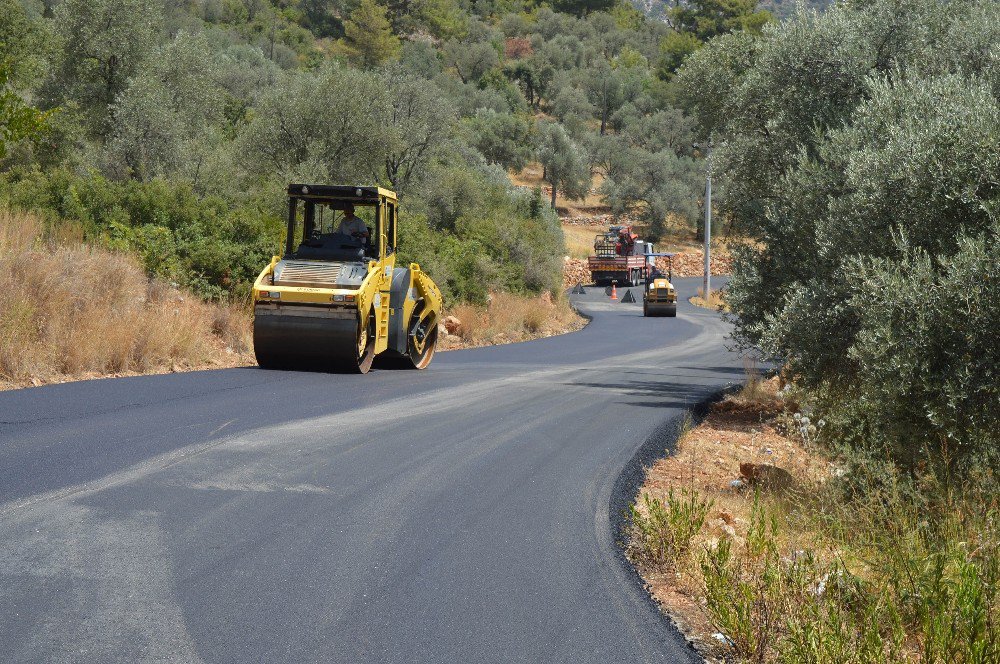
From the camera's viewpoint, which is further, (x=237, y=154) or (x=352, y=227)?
(x=237, y=154)

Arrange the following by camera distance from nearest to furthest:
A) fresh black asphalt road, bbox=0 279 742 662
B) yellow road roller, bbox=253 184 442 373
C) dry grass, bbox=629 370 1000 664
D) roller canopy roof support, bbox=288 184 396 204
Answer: dry grass, bbox=629 370 1000 664, fresh black asphalt road, bbox=0 279 742 662, yellow road roller, bbox=253 184 442 373, roller canopy roof support, bbox=288 184 396 204

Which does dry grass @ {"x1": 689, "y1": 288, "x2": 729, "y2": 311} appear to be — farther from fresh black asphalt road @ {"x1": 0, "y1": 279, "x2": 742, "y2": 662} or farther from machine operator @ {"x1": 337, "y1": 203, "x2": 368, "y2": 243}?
fresh black asphalt road @ {"x1": 0, "y1": 279, "x2": 742, "y2": 662}

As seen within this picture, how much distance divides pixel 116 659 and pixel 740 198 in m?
13.5

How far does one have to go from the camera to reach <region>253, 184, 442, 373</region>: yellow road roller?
15156mm

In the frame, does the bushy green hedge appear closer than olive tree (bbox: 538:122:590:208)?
Yes

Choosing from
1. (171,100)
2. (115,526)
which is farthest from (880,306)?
(171,100)

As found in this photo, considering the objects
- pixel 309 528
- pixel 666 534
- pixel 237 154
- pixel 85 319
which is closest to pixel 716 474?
pixel 666 534

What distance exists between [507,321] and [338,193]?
632 inches

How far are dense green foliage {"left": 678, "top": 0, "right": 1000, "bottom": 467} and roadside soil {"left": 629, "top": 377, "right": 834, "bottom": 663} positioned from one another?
109cm

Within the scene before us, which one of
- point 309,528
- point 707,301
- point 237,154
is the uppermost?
point 237,154

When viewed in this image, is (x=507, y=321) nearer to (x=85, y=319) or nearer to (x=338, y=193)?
(x=338, y=193)

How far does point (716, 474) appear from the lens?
36.1ft

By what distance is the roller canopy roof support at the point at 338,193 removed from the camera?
52.5 feet

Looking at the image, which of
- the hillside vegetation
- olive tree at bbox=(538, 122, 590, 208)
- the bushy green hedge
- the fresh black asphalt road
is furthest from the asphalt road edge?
olive tree at bbox=(538, 122, 590, 208)
